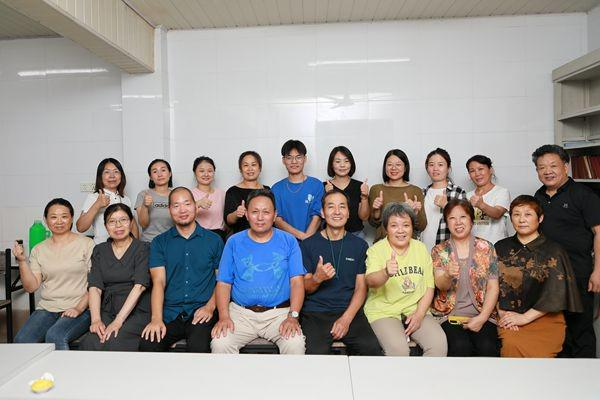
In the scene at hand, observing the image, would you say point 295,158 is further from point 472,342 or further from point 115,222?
point 472,342

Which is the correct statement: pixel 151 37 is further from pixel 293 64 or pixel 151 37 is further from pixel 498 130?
pixel 498 130

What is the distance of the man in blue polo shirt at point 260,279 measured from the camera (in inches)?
98.3

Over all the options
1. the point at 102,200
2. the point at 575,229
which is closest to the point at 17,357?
the point at 102,200

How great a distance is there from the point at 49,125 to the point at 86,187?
749mm

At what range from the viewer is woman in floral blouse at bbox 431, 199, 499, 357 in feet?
7.95

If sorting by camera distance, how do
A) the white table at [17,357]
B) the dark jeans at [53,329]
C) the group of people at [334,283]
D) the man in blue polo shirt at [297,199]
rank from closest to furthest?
the white table at [17,357]
the group of people at [334,283]
the dark jeans at [53,329]
the man in blue polo shirt at [297,199]

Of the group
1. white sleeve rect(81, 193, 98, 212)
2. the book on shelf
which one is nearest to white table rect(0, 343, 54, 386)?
white sleeve rect(81, 193, 98, 212)

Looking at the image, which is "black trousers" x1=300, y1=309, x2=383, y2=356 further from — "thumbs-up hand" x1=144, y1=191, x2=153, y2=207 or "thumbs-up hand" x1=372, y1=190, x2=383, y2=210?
"thumbs-up hand" x1=144, y1=191, x2=153, y2=207

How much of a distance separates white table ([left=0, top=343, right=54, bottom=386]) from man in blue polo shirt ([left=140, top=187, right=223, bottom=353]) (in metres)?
0.83

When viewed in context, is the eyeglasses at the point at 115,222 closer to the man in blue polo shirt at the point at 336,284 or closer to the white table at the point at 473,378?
the man in blue polo shirt at the point at 336,284

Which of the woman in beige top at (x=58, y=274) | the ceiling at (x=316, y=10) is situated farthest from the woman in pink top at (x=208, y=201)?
the ceiling at (x=316, y=10)

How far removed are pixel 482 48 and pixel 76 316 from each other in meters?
3.95

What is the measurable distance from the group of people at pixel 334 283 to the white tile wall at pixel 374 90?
1.14 meters

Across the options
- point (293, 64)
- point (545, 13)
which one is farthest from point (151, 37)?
point (545, 13)
